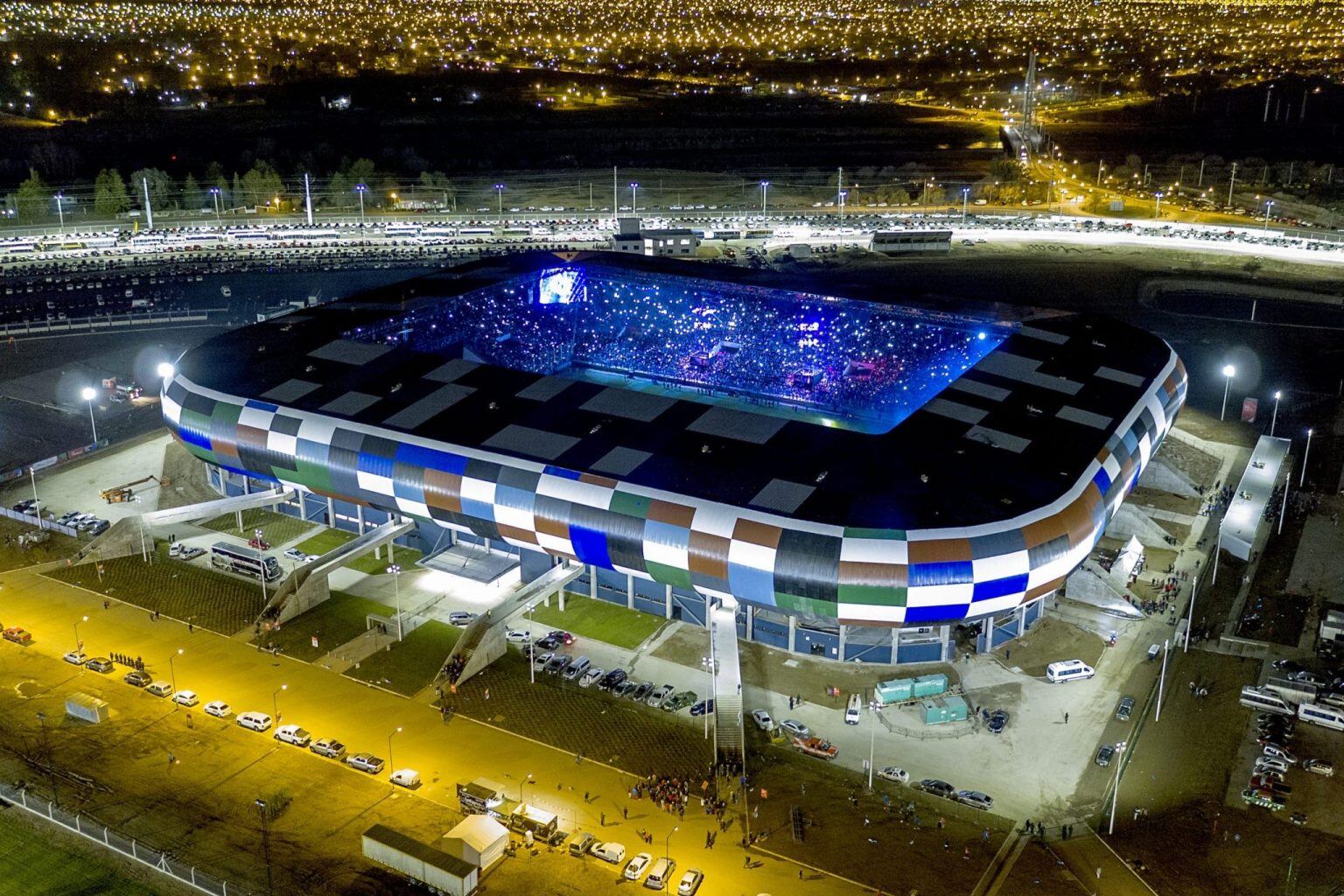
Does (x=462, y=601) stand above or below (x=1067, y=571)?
below

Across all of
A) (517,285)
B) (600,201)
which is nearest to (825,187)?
(600,201)

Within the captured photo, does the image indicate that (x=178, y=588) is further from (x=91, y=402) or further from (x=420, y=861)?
(x=91, y=402)

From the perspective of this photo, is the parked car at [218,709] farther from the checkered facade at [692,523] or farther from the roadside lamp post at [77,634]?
the checkered facade at [692,523]

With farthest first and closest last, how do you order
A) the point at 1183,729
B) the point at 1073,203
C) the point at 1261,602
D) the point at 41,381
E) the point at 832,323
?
the point at 1073,203 < the point at 41,381 < the point at 832,323 < the point at 1261,602 < the point at 1183,729

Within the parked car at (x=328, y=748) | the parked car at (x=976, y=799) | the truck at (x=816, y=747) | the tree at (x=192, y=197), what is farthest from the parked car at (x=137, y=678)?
the tree at (x=192, y=197)

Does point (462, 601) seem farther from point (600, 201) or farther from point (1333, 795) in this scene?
point (600, 201)

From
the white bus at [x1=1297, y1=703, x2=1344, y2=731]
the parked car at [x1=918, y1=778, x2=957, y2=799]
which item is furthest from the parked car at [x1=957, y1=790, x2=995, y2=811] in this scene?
the white bus at [x1=1297, y1=703, x2=1344, y2=731]
